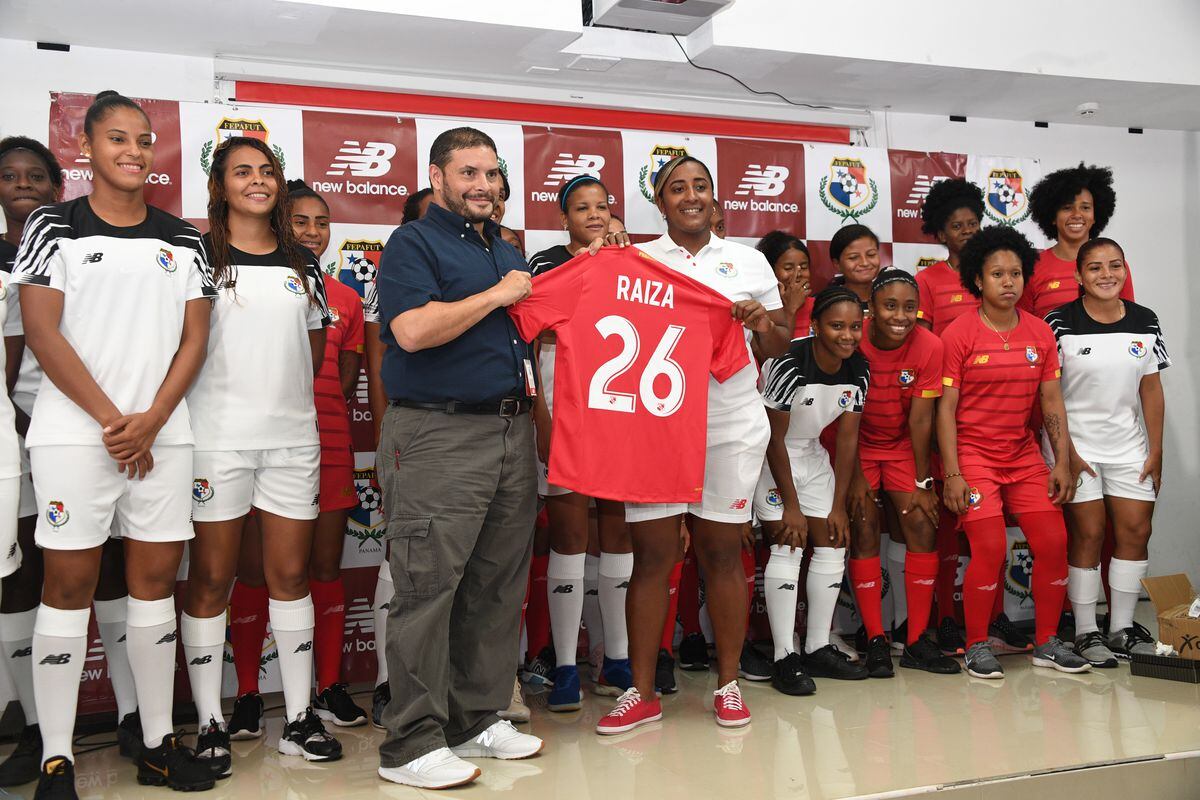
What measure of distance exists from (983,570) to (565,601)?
5.77 ft

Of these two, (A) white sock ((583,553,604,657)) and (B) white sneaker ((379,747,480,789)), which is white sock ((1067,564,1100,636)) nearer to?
(A) white sock ((583,553,604,657))

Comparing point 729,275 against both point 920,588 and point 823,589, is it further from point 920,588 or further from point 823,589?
point 920,588

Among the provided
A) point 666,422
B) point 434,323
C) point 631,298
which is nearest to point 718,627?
point 666,422

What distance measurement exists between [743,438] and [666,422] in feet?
1.04

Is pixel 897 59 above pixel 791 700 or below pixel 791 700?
above

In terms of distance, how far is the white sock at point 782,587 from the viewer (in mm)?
3949

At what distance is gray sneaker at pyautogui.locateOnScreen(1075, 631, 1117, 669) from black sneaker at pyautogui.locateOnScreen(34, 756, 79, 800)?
12.5 ft

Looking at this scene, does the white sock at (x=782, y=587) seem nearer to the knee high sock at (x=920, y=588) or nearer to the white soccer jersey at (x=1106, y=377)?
the knee high sock at (x=920, y=588)

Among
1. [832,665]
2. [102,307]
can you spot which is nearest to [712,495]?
[832,665]

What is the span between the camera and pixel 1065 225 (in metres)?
4.77

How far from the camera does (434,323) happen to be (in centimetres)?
263

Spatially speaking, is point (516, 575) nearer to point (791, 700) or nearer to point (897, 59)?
point (791, 700)

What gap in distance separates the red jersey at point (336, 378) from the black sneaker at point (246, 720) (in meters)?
0.86

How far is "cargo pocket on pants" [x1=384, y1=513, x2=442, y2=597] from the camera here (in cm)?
272
